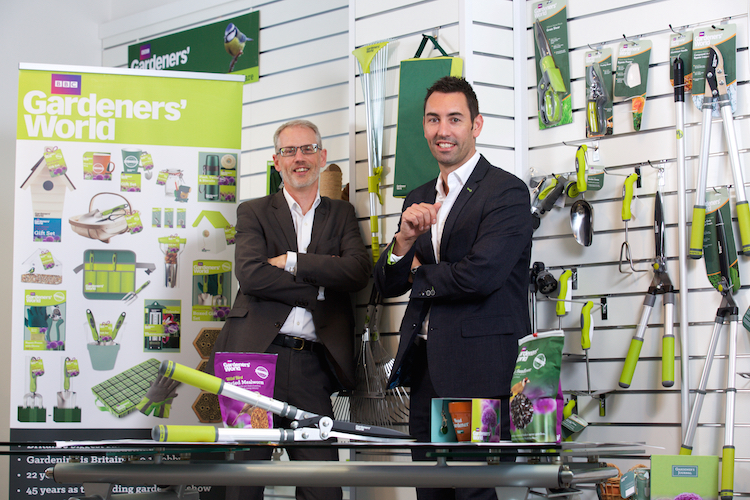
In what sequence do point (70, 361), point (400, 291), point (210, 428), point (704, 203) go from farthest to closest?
point (70, 361) < point (704, 203) < point (400, 291) < point (210, 428)

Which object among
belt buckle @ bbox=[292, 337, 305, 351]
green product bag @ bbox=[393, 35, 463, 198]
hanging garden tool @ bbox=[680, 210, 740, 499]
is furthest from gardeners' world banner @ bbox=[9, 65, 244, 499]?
hanging garden tool @ bbox=[680, 210, 740, 499]

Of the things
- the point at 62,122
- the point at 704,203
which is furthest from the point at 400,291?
the point at 62,122

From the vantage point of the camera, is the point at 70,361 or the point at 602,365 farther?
the point at 70,361

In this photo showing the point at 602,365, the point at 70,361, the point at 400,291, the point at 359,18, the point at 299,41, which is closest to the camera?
the point at 400,291

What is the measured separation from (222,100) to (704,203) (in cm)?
244

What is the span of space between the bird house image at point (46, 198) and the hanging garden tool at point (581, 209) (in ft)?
8.21

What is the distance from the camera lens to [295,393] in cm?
307

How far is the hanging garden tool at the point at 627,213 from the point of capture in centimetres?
307

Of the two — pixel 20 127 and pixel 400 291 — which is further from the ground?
pixel 20 127

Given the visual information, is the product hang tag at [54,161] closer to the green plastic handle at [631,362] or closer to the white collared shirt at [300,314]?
the white collared shirt at [300,314]

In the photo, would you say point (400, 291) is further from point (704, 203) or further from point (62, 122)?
point (62, 122)

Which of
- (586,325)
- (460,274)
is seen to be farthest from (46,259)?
(586,325)

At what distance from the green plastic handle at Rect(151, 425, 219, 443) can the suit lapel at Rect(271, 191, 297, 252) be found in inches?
78.4

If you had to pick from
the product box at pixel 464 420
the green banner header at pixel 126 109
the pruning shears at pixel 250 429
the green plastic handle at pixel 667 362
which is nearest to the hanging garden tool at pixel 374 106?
the green banner header at pixel 126 109
